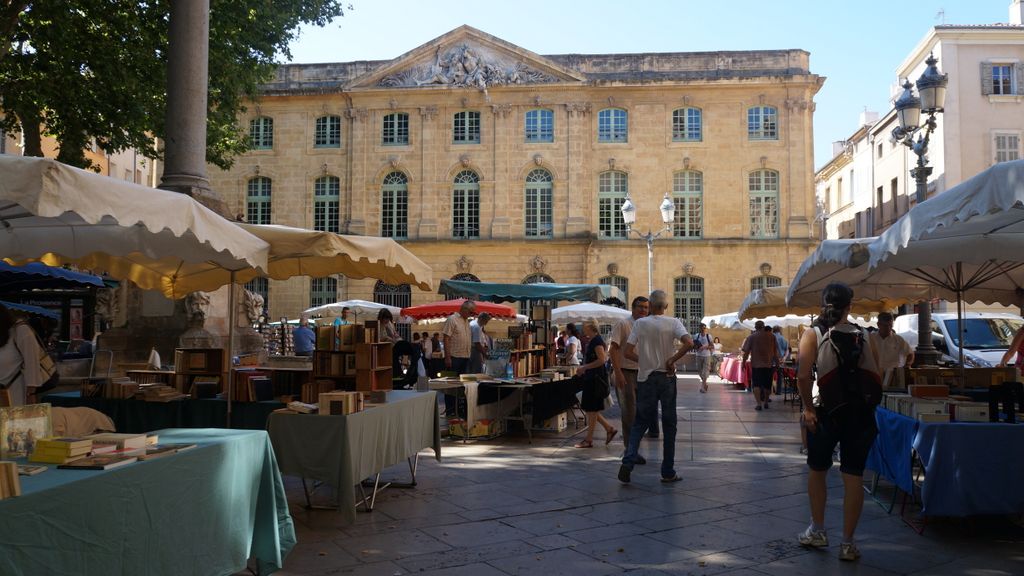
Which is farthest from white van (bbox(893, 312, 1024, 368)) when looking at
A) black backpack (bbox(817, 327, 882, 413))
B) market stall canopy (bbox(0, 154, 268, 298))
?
market stall canopy (bbox(0, 154, 268, 298))

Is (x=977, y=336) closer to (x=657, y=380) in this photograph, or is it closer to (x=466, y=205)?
(x=657, y=380)

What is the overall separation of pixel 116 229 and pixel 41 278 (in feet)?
30.1

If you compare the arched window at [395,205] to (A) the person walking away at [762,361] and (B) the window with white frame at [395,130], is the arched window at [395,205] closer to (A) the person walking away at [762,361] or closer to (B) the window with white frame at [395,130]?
(B) the window with white frame at [395,130]

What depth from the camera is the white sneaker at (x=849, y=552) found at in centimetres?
551

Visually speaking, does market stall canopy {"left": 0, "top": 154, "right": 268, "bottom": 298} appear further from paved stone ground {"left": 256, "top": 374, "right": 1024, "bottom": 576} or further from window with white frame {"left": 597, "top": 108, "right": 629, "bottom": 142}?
window with white frame {"left": 597, "top": 108, "right": 629, "bottom": 142}

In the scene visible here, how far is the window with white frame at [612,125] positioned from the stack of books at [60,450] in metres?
33.4

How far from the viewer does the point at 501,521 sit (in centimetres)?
662

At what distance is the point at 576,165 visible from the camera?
35875 millimetres

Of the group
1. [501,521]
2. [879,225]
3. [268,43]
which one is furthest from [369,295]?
[501,521]

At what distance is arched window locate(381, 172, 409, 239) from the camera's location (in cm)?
3694

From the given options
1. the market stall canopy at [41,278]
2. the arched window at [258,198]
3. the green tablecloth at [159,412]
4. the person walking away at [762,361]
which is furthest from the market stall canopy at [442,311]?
the arched window at [258,198]

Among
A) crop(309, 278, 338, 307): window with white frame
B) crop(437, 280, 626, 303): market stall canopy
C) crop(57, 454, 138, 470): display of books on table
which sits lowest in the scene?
crop(57, 454, 138, 470): display of books on table

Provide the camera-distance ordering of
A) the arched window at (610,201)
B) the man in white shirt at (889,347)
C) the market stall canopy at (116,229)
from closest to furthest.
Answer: the market stall canopy at (116,229)
the man in white shirt at (889,347)
the arched window at (610,201)

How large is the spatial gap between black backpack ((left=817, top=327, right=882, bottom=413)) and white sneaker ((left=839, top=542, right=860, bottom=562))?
2.93 ft
